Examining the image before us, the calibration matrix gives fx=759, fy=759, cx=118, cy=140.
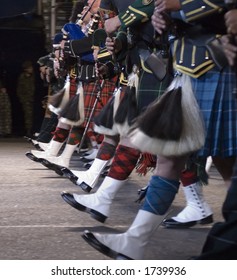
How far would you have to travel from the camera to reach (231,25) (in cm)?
274

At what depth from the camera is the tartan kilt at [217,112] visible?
3412 mm

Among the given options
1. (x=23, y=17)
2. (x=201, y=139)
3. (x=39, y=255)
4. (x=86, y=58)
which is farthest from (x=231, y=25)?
(x=23, y=17)

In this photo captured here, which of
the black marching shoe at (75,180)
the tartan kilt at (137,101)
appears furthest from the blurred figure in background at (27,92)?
the tartan kilt at (137,101)

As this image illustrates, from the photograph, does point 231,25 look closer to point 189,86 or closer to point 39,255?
point 189,86

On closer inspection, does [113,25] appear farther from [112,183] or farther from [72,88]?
[72,88]

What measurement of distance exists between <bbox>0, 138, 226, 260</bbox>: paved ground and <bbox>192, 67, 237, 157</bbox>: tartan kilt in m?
0.59

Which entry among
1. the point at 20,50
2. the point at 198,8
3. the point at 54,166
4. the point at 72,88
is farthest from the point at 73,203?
the point at 20,50

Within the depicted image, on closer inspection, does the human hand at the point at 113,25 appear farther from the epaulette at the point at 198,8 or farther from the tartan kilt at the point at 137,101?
the epaulette at the point at 198,8

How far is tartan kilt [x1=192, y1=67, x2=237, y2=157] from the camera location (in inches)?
134

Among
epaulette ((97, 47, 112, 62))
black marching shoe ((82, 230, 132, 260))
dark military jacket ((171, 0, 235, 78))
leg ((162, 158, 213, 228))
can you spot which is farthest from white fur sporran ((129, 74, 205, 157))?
epaulette ((97, 47, 112, 62))

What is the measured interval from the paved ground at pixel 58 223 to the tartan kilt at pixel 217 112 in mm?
587

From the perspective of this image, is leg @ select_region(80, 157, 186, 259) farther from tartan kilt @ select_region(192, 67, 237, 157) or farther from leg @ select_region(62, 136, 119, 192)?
leg @ select_region(62, 136, 119, 192)

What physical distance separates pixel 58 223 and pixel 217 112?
1.45 meters

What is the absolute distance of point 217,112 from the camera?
11.3ft
